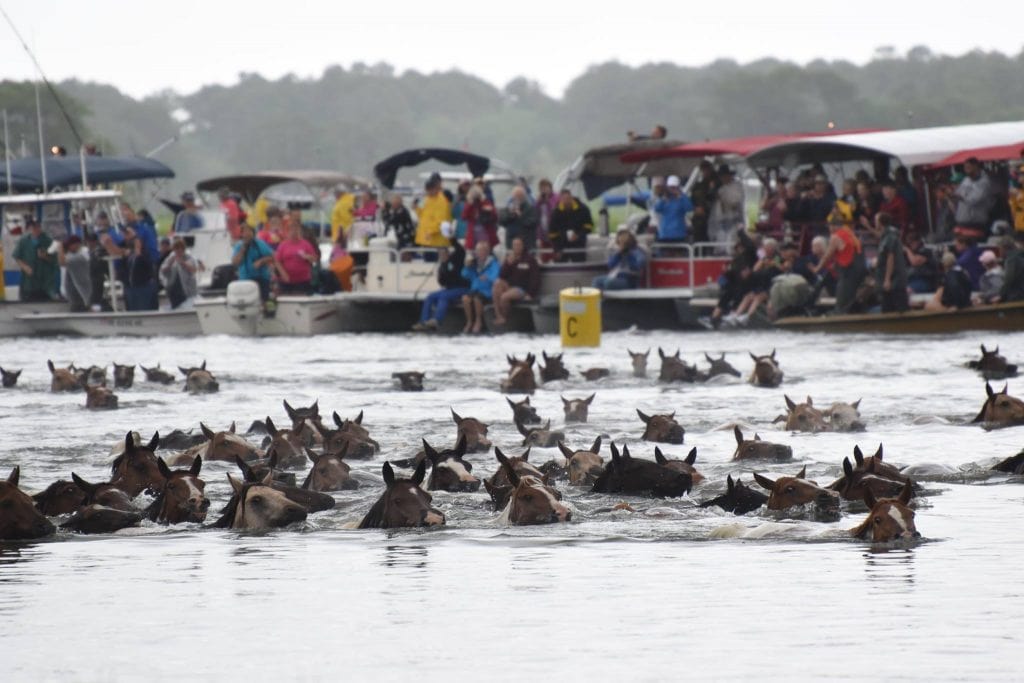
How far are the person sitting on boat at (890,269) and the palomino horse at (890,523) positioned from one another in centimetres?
1529

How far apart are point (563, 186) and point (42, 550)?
22708 mm

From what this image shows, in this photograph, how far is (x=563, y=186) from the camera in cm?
3272

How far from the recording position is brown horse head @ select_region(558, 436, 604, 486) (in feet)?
40.1

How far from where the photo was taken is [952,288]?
82.9 ft

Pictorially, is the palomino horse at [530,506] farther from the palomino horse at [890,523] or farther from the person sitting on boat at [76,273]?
the person sitting on boat at [76,273]

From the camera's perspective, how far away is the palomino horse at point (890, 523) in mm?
10094

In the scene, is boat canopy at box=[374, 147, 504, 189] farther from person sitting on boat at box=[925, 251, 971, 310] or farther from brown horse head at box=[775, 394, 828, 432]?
brown horse head at box=[775, 394, 828, 432]

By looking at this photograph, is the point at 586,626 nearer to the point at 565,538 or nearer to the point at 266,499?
the point at 565,538

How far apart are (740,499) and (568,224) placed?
63.0ft

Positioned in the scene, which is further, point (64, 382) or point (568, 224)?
point (568, 224)

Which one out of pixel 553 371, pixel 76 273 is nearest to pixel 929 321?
pixel 553 371

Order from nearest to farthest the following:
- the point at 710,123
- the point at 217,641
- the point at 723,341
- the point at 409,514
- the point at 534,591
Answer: the point at 217,641, the point at 534,591, the point at 409,514, the point at 723,341, the point at 710,123

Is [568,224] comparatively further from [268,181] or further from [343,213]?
[268,181]

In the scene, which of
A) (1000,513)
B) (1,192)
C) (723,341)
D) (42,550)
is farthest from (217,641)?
(1,192)
